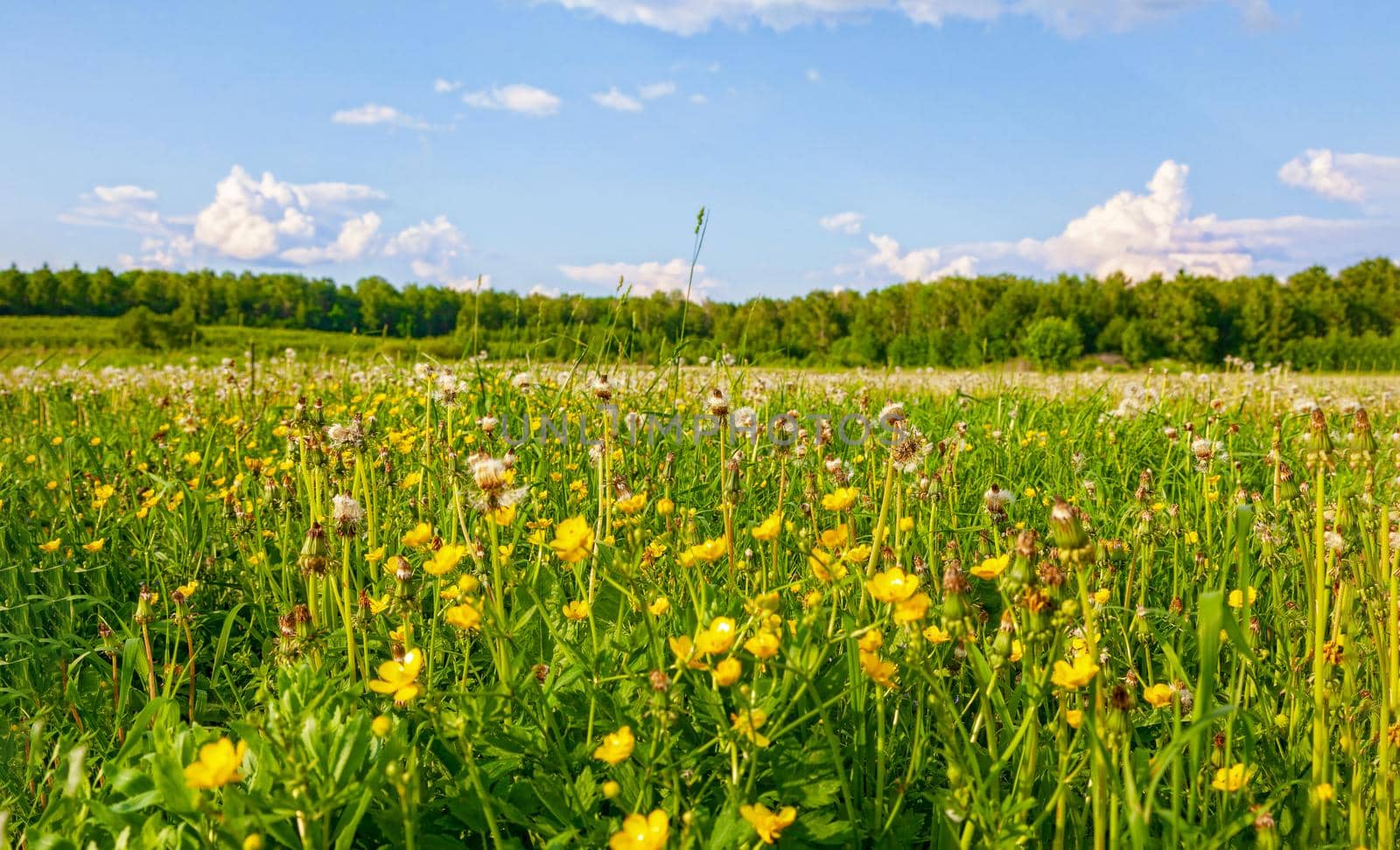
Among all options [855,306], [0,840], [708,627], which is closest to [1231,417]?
[708,627]

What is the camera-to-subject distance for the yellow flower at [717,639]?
132 centimetres

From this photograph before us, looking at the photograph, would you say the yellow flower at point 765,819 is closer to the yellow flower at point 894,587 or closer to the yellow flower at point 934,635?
the yellow flower at point 894,587

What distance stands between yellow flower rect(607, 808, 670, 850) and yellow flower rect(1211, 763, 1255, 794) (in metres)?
0.91

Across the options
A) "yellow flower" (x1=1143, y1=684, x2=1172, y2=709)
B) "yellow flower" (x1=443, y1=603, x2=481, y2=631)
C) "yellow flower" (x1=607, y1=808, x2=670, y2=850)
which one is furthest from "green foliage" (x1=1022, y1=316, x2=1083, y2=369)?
"yellow flower" (x1=607, y1=808, x2=670, y2=850)

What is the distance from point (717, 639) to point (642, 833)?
0.30 meters

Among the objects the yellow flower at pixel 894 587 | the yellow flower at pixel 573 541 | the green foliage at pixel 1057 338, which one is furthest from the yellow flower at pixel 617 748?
the green foliage at pixel 1057 338

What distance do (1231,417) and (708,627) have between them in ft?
17.5

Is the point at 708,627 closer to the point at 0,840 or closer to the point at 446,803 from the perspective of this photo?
the point at 446,803

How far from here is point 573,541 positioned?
142 centimetres

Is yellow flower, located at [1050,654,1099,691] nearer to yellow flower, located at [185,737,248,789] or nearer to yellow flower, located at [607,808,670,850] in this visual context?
yellow flower, located at [607,808,670,850]

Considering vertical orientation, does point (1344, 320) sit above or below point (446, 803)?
above

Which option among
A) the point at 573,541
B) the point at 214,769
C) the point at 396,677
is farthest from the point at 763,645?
the point at 214,769

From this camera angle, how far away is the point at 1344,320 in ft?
176

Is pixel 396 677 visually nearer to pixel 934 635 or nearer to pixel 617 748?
pixel 617 748
